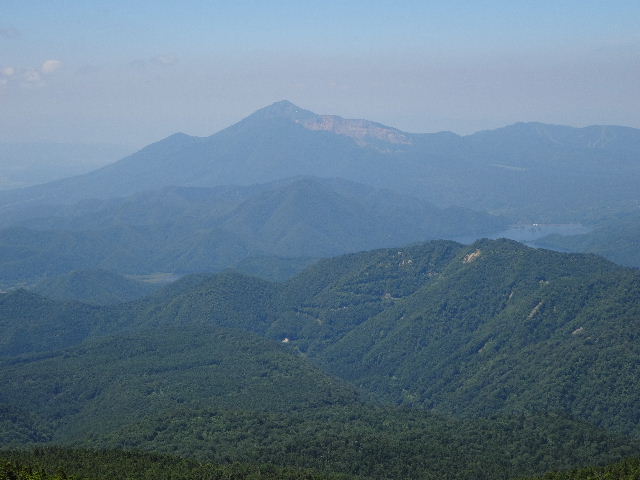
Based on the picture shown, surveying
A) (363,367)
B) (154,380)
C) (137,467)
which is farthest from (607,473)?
(363,367)

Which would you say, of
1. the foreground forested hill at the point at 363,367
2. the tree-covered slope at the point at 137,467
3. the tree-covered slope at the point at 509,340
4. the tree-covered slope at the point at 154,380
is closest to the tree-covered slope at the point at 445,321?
the tree-covered slope at the point at 509,340

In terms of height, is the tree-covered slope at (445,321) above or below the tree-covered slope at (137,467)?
below

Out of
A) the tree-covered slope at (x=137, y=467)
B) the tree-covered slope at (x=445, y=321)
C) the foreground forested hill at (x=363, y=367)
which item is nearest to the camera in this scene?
the tree-covered slope at (x=137, y=467)

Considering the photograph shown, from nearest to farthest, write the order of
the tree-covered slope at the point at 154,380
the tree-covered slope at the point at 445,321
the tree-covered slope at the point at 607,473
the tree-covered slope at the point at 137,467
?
the tree-covered slope at the point at 607,473, the tree-covered slope at the point at 137,467, the tree-covered slope at the point at 154,380, the tree-covered slope at the point at 445,321

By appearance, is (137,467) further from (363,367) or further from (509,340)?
(509,340)

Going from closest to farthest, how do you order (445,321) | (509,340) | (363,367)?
(509,340) → (363,367) → (445,321)

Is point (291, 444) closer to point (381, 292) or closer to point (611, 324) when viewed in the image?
point (611, 324)

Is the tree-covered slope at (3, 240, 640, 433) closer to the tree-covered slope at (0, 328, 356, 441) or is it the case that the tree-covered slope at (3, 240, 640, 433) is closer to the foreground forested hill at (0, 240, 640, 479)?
the foreground forested hill at (0, 240, 640, 479)

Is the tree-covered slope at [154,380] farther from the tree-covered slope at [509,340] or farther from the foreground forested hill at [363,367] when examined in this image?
the tree-covered slope at [509,340]

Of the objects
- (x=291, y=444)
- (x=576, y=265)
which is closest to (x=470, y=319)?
(x=576, y=265)

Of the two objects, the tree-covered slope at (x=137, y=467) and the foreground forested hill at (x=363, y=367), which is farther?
the foreground forested hill at (x=363, y=367)

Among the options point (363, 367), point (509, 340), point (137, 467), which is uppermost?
point (137, 467)

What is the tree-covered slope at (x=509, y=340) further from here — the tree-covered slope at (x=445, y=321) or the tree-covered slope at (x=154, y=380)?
the tree-covered slope at (x=154, y=380)
